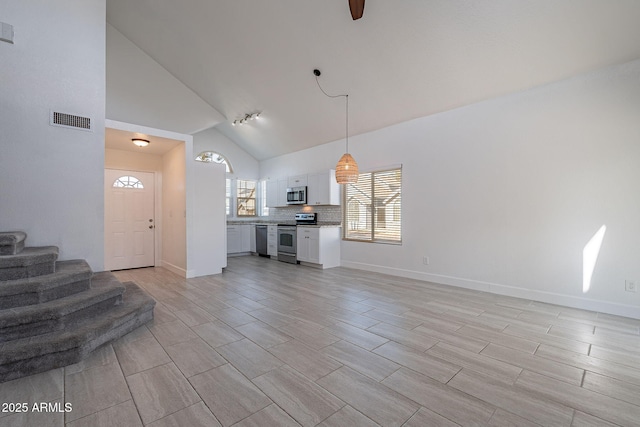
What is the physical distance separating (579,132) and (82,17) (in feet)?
20.3

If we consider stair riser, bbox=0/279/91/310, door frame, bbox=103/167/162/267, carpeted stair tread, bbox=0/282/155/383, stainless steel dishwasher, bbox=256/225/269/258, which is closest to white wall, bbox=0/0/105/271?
stair riser, bbox=0/279/91/310

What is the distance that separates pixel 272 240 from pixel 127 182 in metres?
3.42

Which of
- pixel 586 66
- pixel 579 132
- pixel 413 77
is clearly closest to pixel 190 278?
pixel 413 77

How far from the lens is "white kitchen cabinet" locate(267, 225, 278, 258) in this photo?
7.26 metres

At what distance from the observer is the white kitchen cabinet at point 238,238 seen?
8008 millimetres

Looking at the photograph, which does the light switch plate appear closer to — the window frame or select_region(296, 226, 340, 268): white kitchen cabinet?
select_region(296, 226, 340, 268): white kitchen cabinet

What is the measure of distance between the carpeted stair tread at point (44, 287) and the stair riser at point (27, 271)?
0.14 ft

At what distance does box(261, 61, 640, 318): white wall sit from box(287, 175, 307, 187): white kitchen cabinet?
2.51 metres

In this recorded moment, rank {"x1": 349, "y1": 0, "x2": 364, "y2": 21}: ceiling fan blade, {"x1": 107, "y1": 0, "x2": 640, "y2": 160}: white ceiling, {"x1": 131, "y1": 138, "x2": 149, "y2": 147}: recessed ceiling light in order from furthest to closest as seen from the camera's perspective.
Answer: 1. {"x1": 131, "y1": 138, "x2": 149, "y2": 147}: recessed ceiling light
2. {"x1": 107, "y1": 0, "x2": 640, "y2": 160}: white ceiling
3. {"x1": 349, "y1": 0, "x2": 364, "y2": 21}: ceiling fan blade

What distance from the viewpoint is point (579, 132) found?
3.47 m

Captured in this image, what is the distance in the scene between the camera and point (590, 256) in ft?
11.1

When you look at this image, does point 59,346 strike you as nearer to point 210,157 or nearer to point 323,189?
point 323,189

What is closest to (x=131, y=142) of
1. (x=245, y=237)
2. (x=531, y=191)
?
(x=245, y=237)

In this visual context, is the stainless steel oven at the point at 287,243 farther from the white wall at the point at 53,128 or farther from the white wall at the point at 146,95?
the white wall at the point at 53,128
